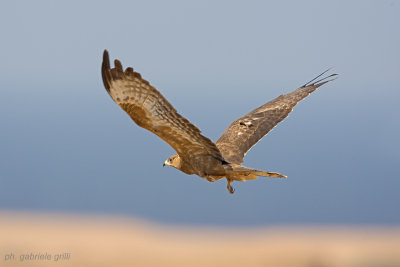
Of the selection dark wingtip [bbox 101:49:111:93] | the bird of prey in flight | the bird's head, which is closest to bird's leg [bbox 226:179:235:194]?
the bird of prey in flight

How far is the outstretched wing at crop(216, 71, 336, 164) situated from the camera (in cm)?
1166

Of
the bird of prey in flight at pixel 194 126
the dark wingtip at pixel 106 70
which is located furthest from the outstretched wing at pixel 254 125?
the dark wingtip at pixel 106 70

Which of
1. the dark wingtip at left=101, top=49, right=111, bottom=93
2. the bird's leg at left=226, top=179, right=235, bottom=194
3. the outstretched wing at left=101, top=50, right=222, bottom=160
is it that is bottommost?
the bird's leg at left=226, top=179, right=235, bottom=194

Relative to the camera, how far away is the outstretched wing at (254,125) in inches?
459

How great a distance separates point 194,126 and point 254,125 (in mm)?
2537

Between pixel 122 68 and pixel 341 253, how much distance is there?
19.0 meters

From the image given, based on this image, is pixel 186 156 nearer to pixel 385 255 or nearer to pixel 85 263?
pixel 85 263

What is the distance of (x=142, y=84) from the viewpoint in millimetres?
9352

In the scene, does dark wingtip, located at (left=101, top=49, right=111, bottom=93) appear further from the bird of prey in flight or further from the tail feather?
the tail feather

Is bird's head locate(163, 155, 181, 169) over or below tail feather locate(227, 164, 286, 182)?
over

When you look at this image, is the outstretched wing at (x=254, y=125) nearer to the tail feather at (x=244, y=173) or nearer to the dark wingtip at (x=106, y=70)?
the tail feather at (x=244, y=173)

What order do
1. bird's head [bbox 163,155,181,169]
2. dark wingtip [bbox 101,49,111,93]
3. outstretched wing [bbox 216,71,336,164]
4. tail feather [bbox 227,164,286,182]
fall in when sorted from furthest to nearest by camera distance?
Result: outstretched wing [bbox 216,71,336,164], bird's head [bbox 163,155,181,169], tail feather [bbox 227,164,286,182], dark wingtip [bbox 101,49,111,93]

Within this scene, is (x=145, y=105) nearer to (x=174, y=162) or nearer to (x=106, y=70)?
(x=106, y=70)

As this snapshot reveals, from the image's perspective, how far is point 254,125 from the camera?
12.2 metres
